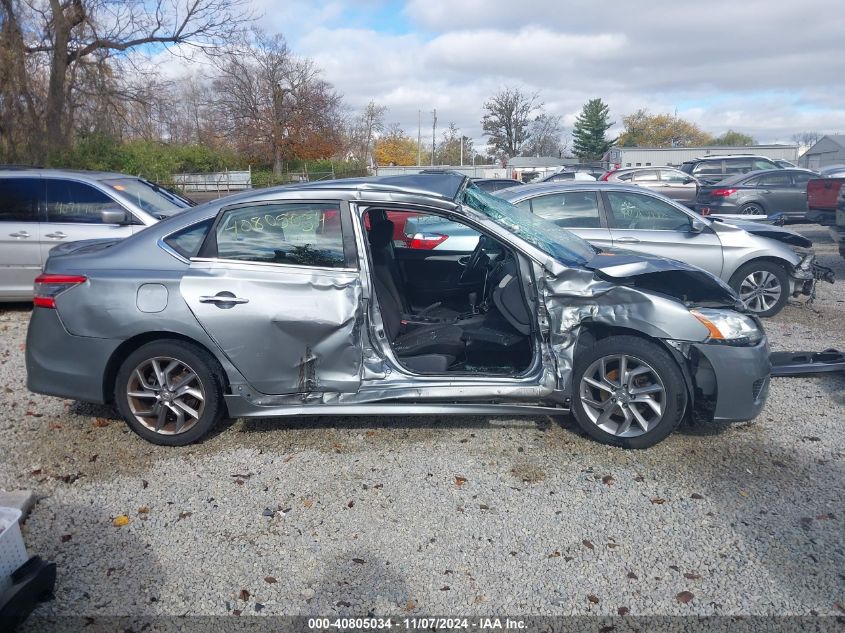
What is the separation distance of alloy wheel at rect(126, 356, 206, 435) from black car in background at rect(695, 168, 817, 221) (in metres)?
15.6

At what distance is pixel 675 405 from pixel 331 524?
224 centimetres

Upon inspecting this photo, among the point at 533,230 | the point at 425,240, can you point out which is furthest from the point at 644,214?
the point at 533,230

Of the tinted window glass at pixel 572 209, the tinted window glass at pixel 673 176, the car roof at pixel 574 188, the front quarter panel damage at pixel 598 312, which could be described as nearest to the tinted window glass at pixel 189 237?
the front quarter panel damage at pixel 598 312

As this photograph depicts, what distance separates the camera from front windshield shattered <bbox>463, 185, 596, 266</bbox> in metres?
4.59

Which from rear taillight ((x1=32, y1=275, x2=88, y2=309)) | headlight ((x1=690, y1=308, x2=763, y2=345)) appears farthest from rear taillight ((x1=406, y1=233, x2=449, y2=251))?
rear taillight ((x1=32, y1=275, x2=88, y2=309))

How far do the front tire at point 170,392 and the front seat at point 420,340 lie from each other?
3.93 feet

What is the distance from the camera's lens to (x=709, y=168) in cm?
2484

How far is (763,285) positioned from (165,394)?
22.0 ft

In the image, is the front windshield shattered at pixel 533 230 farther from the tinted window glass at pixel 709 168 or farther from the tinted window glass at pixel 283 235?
the tinted window glass at pixel 709 168

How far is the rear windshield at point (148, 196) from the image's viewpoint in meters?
8.41

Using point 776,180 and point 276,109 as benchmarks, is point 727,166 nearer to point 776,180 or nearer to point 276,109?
point 776,180

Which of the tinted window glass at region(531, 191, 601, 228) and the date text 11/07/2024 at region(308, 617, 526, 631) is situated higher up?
the tinted window glass at region(531, 191, 601, 228)

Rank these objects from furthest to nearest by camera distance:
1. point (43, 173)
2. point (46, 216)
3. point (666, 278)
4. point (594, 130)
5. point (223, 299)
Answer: point (594, 130) → point (43, 173) → point (46, 216) → point (666, 278) → point (223, 299)

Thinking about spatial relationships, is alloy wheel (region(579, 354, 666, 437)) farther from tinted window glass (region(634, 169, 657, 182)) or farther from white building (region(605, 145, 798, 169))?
white building (region(605, 145, 798, 169))
